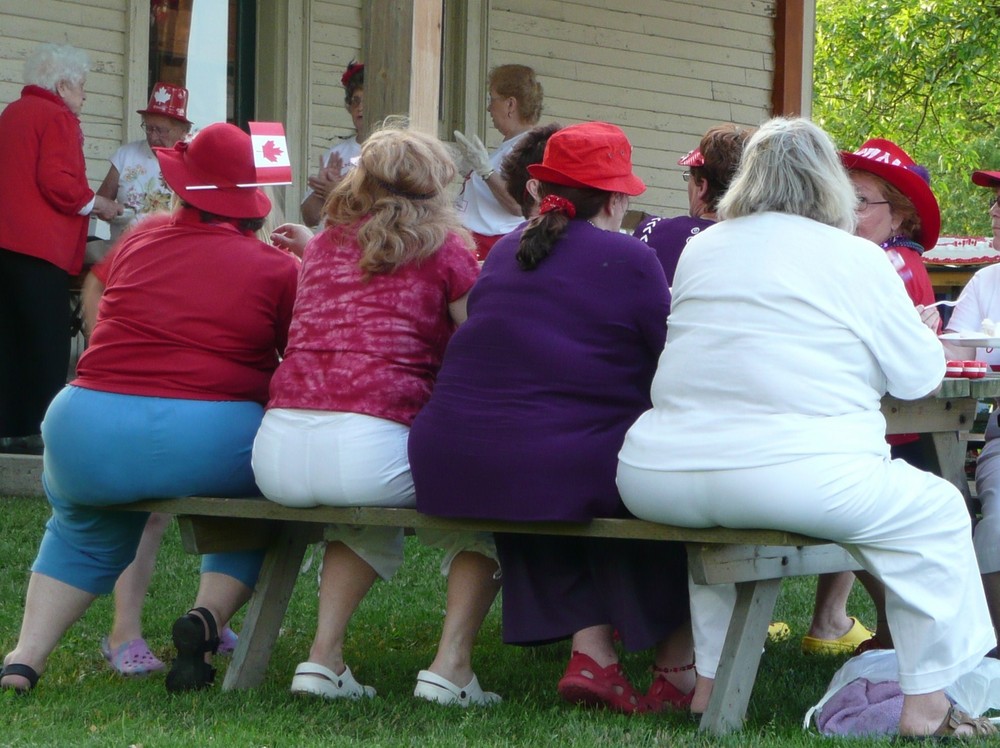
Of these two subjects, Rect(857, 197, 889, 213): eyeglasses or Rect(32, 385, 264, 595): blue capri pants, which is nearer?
Rect(32, 385, 264, 595): blue capri pants

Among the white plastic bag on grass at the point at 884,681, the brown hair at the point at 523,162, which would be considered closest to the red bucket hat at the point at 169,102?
the brown hair at the point at 523,162

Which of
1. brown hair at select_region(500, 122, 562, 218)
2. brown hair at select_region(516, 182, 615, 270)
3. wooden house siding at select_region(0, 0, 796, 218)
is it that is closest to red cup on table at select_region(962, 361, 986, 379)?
brown hair at select_region(516, 182, 615, 270)

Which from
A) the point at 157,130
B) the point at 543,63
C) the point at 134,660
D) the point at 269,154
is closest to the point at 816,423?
the point at 269,154

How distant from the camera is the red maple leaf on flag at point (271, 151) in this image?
4.31 meters

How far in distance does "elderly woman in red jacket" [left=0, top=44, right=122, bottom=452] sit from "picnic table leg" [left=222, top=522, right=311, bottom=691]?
140 inches

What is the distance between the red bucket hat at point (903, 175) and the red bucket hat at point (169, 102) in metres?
4.41

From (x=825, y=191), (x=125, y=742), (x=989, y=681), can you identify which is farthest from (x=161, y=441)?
(x=989, y=681)

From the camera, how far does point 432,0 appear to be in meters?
5.56

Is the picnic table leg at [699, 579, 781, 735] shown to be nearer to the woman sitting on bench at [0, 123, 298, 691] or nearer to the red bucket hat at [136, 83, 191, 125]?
the woman sitting on bench at [0, 123, 298, 691]

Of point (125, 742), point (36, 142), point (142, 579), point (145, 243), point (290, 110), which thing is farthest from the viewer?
point (290, 110)

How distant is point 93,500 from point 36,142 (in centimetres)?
364

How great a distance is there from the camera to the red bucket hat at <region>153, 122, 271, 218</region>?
14.0 ft

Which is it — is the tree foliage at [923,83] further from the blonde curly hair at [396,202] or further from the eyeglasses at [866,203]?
the blonde curly hair at [396,202]

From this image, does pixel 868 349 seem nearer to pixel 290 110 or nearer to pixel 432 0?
pixel 432 0
